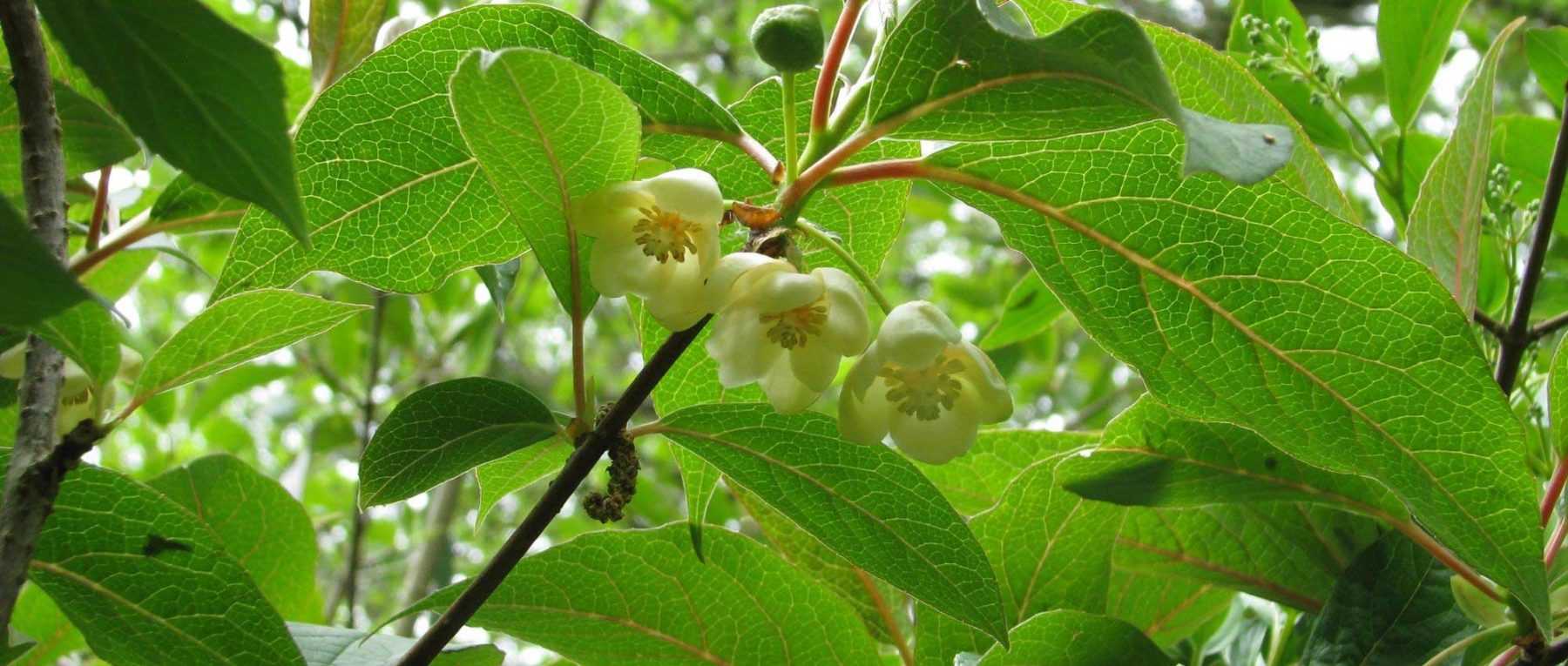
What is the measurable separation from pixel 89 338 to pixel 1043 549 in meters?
0.91

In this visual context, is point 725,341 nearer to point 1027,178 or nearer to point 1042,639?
point 1027,178

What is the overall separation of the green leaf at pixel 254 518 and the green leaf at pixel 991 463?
2.50 ft

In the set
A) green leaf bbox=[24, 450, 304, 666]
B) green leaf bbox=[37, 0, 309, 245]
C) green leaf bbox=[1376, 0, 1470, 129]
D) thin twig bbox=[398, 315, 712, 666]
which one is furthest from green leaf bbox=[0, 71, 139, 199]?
green leaf bbox=[1376, 0, 1470, 129]

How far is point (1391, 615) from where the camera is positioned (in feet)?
4.29

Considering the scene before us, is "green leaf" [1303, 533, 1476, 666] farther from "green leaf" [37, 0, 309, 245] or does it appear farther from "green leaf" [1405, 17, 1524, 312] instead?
"green leaf" [37, 0, 309, 245]

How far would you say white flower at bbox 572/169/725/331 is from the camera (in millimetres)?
1036

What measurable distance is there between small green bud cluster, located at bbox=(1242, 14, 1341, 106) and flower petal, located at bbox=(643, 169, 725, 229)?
903 millimetres

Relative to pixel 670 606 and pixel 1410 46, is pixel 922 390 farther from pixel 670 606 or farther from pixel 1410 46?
pixel 1410 46

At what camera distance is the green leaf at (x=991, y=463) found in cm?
157

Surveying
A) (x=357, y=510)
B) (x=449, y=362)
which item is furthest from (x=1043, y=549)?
(x=449, y=362)

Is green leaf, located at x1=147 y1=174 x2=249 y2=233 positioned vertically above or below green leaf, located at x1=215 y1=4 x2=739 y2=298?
above

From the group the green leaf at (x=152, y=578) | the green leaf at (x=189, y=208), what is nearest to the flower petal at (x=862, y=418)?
the green leaf at (x=152, y=578)

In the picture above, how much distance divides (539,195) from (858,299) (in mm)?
261

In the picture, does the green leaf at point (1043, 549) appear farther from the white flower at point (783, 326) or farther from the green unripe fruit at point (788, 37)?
the green unripe fruit at point (788, 37)
